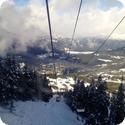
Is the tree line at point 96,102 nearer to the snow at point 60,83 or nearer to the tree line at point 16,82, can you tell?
the snow at point 60,83

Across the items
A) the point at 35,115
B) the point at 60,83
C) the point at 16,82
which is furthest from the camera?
the point at 60,83

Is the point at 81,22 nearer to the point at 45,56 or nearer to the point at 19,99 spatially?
the point at 45,56

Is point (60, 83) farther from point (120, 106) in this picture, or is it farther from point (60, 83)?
point (120, 106)

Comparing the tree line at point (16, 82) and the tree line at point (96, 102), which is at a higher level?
the tree line at point (16, 82)

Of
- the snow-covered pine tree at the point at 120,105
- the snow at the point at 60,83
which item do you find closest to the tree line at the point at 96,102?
the snow-covered pine tree at the point at 120,105

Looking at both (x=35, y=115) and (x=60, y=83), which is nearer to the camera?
(x=35, y=115)

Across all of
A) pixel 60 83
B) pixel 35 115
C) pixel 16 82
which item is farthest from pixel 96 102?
pixel 16 82

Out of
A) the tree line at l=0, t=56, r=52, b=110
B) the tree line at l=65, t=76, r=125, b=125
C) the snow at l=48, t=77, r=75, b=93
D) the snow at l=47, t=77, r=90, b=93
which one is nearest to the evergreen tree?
the tree line at l=65, t=76, r=125, b=125

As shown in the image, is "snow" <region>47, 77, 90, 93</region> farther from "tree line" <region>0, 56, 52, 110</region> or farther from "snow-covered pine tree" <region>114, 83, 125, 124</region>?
"snow-covered pine tree" <region>114, 83, 125, 124</region>
